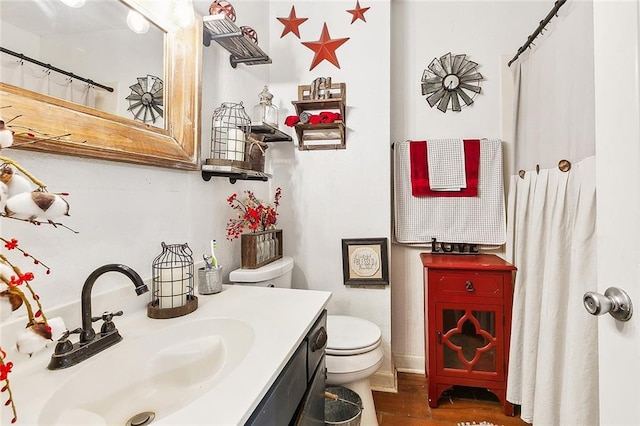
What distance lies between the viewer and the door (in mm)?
553

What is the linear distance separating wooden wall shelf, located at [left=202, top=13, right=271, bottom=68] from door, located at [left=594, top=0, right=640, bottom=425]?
121cm

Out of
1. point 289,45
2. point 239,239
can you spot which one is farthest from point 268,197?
point 289,45

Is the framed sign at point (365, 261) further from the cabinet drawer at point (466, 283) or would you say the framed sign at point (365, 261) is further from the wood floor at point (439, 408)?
the wood floor at point (439, 408)

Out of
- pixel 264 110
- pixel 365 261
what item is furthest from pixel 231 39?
pixel 365 261

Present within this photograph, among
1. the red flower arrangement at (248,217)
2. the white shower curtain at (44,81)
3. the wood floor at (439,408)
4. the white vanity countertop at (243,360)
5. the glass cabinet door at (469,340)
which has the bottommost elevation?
the wood floor at (439,408)

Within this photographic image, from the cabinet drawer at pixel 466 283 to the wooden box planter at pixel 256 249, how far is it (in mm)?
922

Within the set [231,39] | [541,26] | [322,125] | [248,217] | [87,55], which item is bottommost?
[248,217]

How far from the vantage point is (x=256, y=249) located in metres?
1.52

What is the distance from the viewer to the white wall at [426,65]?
2.00 metres

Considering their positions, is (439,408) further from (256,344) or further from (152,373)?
(152,373)

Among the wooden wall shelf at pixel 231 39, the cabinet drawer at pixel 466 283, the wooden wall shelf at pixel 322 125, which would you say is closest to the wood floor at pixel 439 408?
the cabinet drawer at pixel 466 283

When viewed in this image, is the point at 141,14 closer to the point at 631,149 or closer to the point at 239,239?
the point at 239,239

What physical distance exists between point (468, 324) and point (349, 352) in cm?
78

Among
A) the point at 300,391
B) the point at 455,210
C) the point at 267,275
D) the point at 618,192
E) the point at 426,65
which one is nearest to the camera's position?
the point at 618,192
